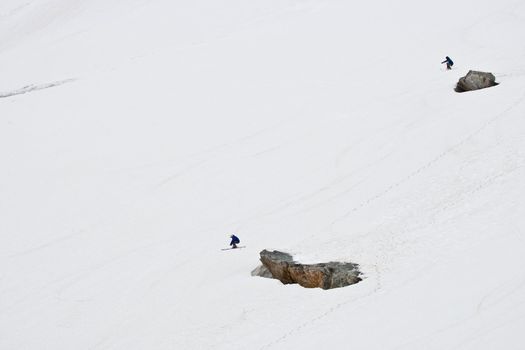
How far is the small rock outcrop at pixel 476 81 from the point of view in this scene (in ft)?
84.3

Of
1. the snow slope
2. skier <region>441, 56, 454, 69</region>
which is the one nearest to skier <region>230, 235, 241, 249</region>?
the snow slope

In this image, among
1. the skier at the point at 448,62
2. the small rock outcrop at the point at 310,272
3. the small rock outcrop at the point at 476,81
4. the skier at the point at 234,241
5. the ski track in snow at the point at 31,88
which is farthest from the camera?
the ski track in snow at the point at 31,88

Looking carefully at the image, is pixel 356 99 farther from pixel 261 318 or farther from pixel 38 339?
pixel 38 339

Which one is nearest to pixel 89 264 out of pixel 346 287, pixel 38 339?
pixel 38 339

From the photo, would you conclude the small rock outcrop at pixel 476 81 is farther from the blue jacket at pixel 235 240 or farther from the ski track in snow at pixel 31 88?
the ski track in snow at pixel 31 88

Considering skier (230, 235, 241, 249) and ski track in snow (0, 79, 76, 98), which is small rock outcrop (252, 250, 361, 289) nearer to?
skier (230, 235, 241, 249)

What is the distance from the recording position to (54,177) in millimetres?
29578

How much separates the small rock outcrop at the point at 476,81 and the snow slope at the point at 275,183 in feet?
2.15

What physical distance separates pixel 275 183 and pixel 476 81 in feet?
34.2

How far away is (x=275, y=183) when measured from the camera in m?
24.3

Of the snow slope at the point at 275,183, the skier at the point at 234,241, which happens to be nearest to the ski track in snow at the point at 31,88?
the snow slope at the point at 275,183

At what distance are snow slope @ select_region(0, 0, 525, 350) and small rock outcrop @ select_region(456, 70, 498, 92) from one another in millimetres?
656

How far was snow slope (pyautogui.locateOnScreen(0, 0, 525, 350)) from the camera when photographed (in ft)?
46.1

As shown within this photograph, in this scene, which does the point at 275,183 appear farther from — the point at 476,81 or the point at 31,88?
the point at 31,88
